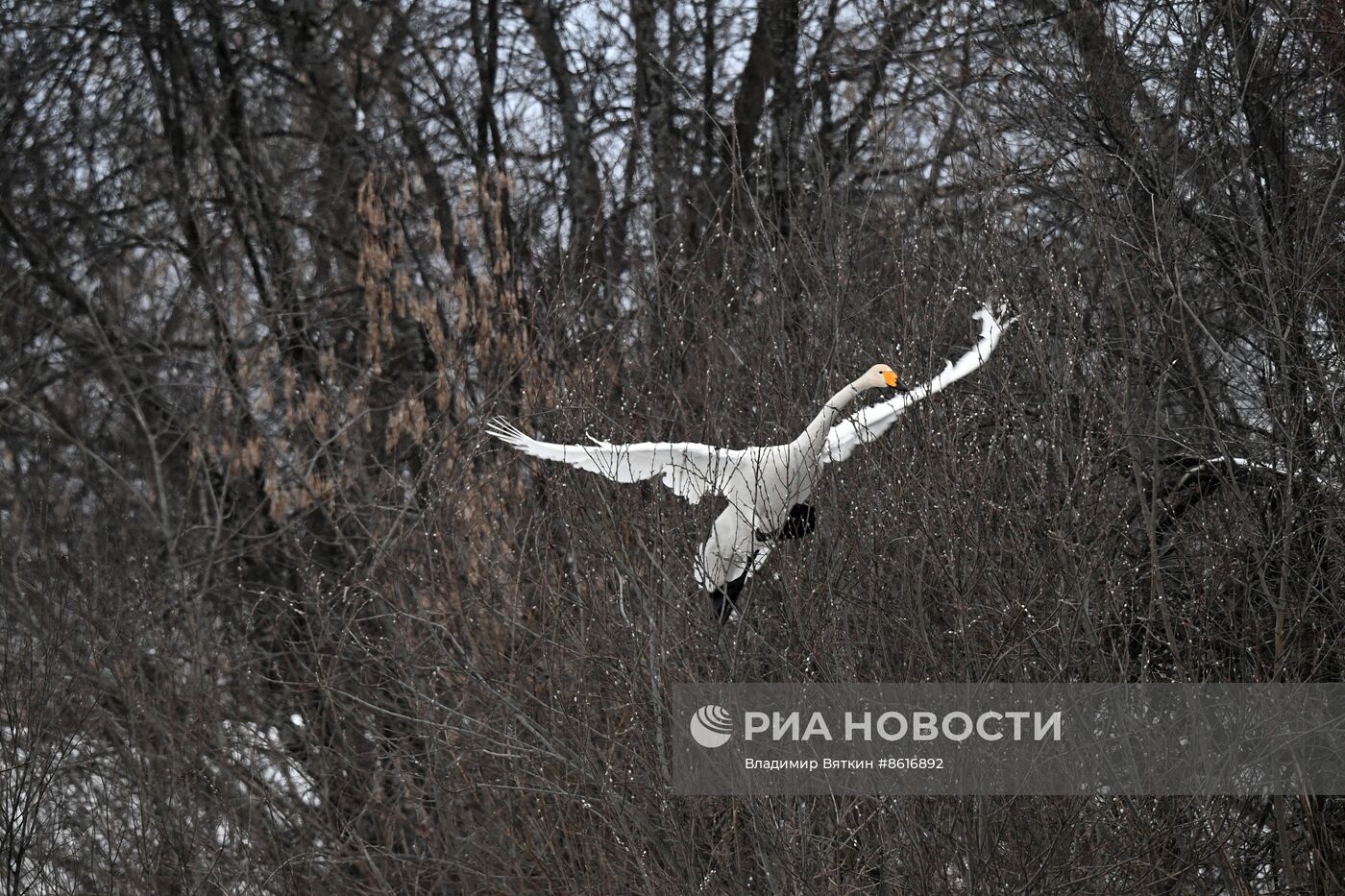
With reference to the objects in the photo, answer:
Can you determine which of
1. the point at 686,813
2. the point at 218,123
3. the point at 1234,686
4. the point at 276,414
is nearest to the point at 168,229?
the point at 218,123

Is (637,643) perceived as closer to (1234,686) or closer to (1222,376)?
(1234,686)

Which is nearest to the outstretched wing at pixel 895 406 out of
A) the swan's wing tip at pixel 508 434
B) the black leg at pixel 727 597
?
the black leg at pixel 727 597

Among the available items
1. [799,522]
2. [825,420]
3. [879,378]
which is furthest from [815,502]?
[879,378]

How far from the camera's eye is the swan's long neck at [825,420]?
532 centimetres

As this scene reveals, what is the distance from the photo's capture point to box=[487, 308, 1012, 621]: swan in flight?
5320 millimetres

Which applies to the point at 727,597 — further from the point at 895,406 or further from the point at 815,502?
the point at 895,406

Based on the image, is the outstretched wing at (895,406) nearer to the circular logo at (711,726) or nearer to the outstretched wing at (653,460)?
the outstretched wing at (653,460)

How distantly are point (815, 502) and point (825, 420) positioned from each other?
0.29m

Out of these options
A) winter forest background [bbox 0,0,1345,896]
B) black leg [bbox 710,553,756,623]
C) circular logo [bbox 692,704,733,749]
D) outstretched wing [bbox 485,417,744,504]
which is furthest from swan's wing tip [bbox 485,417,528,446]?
circular logo [bbox 692,704,733,749]

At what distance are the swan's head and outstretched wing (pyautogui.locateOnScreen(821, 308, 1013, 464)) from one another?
97mm

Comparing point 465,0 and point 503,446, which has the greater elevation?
point 465,0

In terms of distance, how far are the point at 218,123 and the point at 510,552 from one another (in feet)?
23.6

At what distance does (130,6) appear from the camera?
13.2 m

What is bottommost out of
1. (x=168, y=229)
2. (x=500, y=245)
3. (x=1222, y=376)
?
(x=1222, y=376)
